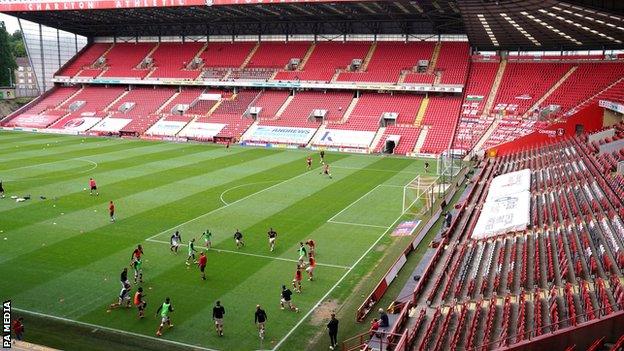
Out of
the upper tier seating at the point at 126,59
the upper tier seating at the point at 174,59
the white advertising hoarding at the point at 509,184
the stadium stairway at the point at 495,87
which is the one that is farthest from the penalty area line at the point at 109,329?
the upper tier seating at the point at 126,59

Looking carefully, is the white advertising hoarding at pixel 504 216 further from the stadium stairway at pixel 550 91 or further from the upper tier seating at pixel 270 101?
the upper tier seating at pixel 270 101

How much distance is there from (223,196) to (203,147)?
76.0 feet

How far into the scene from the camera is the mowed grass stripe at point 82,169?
116 feet

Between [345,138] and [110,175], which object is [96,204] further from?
[345,138]

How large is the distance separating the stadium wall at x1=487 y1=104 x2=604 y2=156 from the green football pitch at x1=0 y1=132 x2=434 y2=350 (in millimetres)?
7038

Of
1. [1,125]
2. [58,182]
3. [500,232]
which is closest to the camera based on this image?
[500,232]

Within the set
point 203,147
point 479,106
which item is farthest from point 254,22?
point 479,106

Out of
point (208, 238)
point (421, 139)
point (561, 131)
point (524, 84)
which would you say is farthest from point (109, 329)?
point (524, 84)

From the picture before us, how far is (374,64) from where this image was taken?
65.2 meters

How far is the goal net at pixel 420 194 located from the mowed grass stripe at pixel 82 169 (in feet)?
69.0

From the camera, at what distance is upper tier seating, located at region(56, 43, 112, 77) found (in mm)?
77625

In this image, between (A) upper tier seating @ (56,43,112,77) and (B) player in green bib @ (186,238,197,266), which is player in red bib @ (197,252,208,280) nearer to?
(B) player in green bib @ (186,238,197,266)

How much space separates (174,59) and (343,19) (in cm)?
2407

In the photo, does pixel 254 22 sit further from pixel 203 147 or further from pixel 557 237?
pixel 557 237
